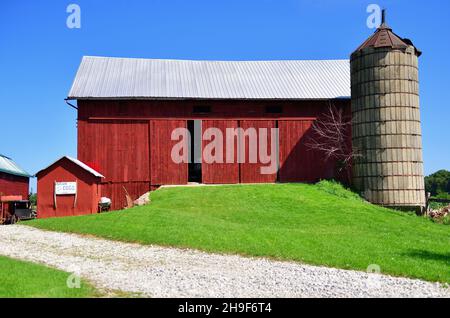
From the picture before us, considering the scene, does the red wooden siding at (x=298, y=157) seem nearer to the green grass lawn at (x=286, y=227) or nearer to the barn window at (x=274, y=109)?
the barn window at (x=274, y=109)

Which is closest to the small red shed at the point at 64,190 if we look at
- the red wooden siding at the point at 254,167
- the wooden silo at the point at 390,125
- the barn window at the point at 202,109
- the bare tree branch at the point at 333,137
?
the barn window at the point at 202,109

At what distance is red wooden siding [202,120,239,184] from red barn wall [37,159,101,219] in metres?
7.07

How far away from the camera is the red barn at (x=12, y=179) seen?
30281 mm

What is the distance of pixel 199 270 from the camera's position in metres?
10.7

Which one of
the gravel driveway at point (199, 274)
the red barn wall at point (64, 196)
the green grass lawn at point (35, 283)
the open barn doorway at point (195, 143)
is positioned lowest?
the gravel driveway at point (199, 274)

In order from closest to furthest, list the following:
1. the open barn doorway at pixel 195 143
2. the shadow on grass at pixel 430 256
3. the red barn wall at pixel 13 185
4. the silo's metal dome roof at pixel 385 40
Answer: the shadow on grass at pixel 430 256
the silo's metal dome roof at pixel 385 40
the open barn doorway at pixel 195 143
the red barn wall at pixel 13 185

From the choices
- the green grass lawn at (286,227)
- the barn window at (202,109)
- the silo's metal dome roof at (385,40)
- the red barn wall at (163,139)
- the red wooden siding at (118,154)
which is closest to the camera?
the green grass lawn at (286,227)

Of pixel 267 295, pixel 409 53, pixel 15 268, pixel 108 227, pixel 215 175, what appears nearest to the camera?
pixel 267 295

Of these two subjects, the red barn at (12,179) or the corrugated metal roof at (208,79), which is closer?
the corrugated metal roof at (208,79)

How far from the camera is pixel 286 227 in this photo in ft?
58.1
